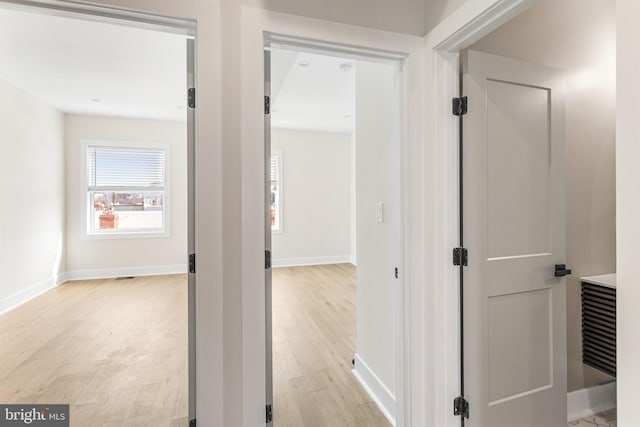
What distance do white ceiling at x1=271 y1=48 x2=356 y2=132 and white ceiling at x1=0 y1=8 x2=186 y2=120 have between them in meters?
0.99

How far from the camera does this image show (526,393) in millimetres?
1708

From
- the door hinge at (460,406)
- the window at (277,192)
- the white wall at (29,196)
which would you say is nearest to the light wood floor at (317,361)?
the door hinge at (460,406)

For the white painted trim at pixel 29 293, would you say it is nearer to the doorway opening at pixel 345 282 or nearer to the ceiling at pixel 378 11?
the doorway opening at pixel 345 282

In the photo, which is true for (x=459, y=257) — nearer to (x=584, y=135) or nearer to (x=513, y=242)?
(x=513, y=242)

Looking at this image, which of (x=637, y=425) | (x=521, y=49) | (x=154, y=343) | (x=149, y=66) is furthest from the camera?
(x=149, y=66)

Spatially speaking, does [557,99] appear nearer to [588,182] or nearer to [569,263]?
[588,182]

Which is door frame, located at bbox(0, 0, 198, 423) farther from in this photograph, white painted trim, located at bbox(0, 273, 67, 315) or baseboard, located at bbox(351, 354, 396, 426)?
white painted trim, located at bbox(0, 273, 67, 315)

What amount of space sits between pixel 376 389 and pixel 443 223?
1286 mm

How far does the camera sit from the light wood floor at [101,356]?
82.2 inches

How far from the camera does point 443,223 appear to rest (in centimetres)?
162

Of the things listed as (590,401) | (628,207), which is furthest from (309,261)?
(628,207)

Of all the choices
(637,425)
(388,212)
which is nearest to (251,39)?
(388,212)

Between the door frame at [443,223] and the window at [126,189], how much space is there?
5369mm

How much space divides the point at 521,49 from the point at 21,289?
589cm
